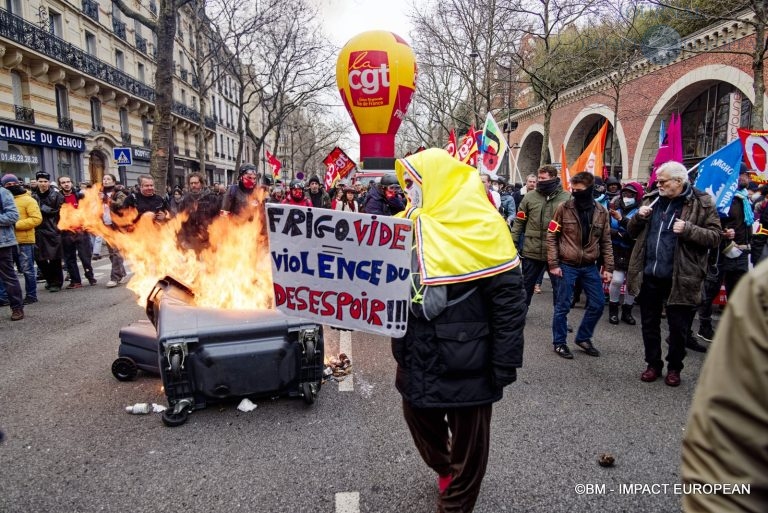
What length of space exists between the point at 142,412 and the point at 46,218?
6.49 meters

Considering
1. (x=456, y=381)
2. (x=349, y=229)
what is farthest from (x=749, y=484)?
(x=349, y=229)

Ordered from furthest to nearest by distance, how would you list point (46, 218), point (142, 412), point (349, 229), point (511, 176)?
point (511, 176), point (46, 218), point (142, 412), point (349, 229)

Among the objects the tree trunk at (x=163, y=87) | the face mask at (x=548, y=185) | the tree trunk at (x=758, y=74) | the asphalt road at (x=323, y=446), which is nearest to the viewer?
the asphalt road at (x=323, y=446)

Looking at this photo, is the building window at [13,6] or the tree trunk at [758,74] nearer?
the tree trunk at [758,74]

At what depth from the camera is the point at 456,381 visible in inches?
92.1

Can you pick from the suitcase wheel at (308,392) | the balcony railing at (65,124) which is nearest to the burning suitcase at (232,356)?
the suitcase wheel at (308,392)

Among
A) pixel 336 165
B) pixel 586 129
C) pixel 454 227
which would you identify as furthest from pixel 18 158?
pixel 586 129

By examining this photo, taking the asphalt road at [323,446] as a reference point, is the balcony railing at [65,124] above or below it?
above

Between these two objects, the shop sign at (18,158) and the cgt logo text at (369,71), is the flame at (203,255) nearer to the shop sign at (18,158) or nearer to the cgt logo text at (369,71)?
the cgt logo text at (369,71)

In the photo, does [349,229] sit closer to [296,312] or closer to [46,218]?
[296,312]

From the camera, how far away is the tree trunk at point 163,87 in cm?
1189

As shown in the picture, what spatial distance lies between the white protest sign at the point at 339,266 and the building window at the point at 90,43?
28863 mm

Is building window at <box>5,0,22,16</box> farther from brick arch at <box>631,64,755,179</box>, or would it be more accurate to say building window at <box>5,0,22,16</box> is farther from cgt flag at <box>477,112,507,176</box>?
brick arch at <box>631,64,755,179</box>

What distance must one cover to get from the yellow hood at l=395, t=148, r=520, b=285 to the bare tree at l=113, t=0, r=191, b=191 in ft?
38.3
